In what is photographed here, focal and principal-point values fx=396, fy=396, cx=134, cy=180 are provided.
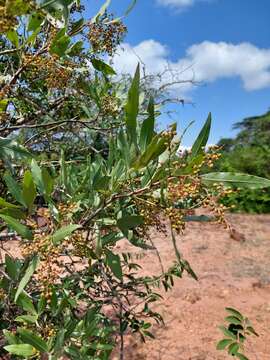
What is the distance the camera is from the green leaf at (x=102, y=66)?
4.43 feet

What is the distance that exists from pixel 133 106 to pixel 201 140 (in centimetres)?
19

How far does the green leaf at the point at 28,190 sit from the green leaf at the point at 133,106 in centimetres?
24

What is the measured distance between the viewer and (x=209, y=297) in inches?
175

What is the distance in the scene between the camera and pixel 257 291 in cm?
471

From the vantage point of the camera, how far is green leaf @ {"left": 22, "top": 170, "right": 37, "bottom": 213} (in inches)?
34.1

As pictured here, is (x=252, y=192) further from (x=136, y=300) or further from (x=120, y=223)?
(x=120, y=223)

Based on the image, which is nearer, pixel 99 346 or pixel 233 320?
pixel 99 346

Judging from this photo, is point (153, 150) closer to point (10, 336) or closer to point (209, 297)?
point (10, 336)

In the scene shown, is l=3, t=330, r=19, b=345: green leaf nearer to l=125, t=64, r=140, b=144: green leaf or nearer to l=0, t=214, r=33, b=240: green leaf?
l=0, t=214, r=33, b=240: green leaf

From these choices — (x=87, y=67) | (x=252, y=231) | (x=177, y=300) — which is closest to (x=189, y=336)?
(x=177, y=300)

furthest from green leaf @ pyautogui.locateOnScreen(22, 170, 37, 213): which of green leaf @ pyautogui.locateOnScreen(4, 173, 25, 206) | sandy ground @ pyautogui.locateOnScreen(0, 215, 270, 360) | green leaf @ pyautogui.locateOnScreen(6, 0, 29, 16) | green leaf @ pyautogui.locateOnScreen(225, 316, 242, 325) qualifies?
green leaf @ pyautogui.locateOnScreen(225, 316, 242, 325)

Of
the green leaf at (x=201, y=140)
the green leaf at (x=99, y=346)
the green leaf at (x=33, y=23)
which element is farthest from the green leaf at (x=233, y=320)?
the green leaf at (x=33, y=23)

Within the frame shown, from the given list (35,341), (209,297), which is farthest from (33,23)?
(209,297)

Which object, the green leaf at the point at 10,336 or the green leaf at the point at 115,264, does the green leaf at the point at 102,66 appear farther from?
the green leaf at the point at 10,336
